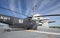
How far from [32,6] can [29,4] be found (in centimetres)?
6

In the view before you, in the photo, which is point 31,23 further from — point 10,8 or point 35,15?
point 10,8

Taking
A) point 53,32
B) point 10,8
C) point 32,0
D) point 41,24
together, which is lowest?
point 53,32

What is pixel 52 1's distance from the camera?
5.92 feet

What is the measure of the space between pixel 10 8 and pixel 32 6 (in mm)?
347

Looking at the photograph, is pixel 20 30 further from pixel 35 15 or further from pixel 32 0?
pixel 32 0

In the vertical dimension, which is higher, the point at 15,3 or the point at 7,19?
the point at 15,3

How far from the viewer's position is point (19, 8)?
1.89 metres

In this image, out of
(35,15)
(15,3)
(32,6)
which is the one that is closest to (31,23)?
(35,15)

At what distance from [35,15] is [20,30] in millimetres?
326

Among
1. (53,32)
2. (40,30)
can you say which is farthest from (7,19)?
(53,32)

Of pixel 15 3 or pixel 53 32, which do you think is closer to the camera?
pixel 53 32

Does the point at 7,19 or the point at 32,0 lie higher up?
the point at 32,0

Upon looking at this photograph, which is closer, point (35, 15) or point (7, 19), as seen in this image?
point (7, 19)

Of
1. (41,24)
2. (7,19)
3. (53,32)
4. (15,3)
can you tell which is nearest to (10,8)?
(15,3)
